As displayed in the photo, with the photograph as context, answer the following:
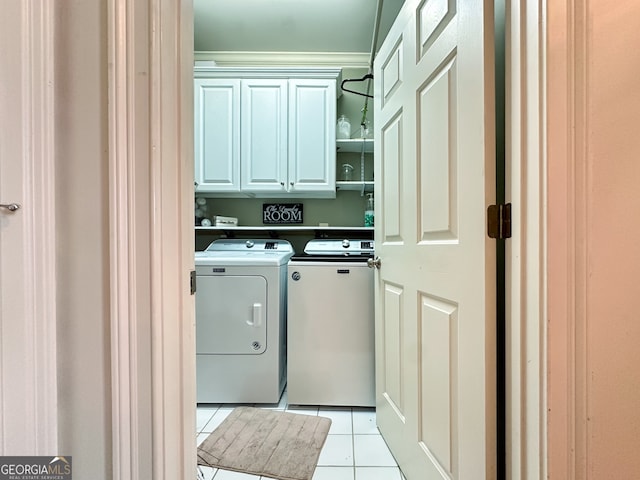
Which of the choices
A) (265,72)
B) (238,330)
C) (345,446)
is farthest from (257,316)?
(265,72)

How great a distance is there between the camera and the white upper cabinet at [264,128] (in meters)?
2.30

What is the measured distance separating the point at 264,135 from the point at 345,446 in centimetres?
201

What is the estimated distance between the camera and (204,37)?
7.91 feet

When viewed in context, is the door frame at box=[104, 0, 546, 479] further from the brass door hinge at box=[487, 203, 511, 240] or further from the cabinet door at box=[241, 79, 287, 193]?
the cabinet door at box=[241, 79, 287, 193]

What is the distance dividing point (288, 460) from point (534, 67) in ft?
5.41

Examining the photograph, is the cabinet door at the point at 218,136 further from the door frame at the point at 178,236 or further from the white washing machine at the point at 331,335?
the door frame at the point at 178,236

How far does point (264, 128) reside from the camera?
A: 2309 millimetres

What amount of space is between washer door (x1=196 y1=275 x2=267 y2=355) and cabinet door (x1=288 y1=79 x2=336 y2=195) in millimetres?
862

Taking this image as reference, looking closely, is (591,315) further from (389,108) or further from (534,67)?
(389,108)

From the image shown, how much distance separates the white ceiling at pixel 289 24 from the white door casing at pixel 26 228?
190 centimetres

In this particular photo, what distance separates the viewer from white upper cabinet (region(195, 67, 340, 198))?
90.4 inches

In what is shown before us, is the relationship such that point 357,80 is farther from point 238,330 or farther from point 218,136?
point 238,330

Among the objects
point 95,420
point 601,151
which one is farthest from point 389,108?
point 95,420

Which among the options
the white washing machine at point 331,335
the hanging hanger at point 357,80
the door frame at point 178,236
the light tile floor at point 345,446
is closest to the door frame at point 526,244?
the door frame at point 178,236
